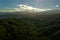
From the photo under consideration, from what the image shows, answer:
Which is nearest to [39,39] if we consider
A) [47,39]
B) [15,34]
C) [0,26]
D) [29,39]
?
[47,39]

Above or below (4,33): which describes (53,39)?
below

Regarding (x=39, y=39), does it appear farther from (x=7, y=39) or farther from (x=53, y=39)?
(x=7, y=39)

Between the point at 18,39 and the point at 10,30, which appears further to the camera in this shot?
the point at 10,30

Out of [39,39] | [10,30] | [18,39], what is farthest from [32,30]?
[18,39]

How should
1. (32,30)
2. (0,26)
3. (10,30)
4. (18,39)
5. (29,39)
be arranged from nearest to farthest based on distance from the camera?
1. (18,39)
2. (29,39)
3. (10,30)
4. (0,26)
5. (32,30)

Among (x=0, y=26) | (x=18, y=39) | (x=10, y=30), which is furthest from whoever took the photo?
(x=0, y=26)

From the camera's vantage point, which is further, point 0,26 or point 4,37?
point 0,26

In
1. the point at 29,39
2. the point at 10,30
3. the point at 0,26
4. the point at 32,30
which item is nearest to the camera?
the point at 29,39

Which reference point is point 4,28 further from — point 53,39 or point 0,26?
point 53,39

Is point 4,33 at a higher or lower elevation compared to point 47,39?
higher
